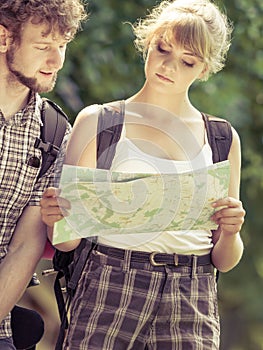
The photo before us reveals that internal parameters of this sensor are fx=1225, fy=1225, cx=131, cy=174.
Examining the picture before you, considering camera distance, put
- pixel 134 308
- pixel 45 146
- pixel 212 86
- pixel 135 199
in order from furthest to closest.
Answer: pixel 212 86, pixel 45 146, pixel 134 308, pixel 135 199

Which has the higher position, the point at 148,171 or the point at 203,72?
the point at 203,72

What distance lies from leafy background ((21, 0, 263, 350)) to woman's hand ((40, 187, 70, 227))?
2.46 m

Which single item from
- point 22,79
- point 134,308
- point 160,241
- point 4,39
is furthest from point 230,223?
point 4,39

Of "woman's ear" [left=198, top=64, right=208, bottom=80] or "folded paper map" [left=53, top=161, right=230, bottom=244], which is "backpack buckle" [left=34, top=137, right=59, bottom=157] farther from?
"woman's ear" [left=198, top=64, right=208, bottom=80]

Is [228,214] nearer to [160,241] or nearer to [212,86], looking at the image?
[160,241]

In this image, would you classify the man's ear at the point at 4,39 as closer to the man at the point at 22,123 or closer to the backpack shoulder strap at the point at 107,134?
the man at the point at 22,123

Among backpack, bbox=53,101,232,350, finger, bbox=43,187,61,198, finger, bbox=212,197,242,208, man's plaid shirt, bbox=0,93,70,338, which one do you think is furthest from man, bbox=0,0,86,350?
finger, bbox=212,197,242,208

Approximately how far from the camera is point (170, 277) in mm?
3508

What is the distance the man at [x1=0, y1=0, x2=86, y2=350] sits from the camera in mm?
3582

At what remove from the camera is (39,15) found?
3594 millimetres

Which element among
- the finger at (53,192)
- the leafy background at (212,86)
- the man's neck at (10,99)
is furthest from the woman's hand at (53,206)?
the leafy background at (212,86)

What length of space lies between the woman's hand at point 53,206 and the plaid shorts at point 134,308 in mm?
200

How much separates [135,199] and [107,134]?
236mm

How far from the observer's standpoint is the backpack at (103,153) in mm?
3502
